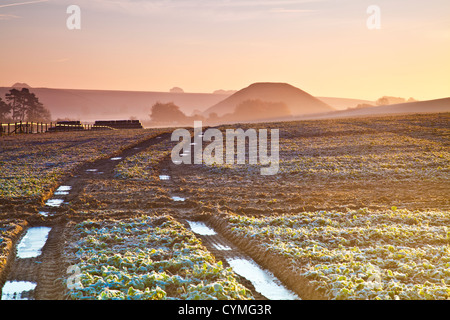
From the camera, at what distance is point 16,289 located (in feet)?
32.2

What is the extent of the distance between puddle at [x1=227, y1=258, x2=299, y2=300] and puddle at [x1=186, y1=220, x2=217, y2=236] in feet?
9.17

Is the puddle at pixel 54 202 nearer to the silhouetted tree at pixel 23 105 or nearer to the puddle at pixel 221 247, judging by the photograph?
the puddle at pixel 221 247

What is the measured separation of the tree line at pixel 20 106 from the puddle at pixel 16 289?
131 m

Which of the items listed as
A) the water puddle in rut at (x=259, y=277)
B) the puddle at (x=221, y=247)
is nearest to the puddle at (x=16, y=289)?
the water puddle in rut at (x=259, y=277)

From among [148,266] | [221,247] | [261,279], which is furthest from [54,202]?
[261,279]

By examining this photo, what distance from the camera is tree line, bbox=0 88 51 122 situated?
129125 mm

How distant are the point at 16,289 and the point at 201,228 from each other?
6.69 meters

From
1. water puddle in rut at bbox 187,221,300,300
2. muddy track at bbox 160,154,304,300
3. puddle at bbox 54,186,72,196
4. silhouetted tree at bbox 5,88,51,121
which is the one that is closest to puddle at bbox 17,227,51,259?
muddy track at bbox 160,154,304,300

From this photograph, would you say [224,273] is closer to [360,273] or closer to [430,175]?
[360,273]

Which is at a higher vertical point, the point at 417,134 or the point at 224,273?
the point at 417,134

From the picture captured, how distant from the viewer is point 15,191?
20922mm

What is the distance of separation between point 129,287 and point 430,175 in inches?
863
